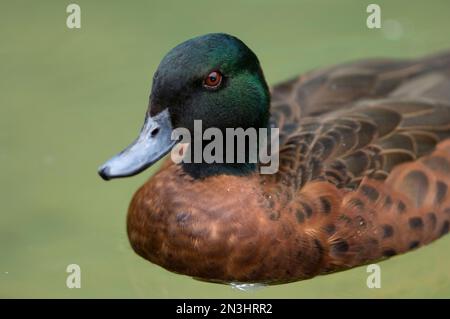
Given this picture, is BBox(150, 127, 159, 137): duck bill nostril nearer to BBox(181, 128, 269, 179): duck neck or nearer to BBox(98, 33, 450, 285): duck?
BBox(98, 33, 450, 285): duck

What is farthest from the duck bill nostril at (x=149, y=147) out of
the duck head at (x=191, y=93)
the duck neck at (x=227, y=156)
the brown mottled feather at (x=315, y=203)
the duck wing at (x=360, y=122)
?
the duck wing at (x=360, y=122)

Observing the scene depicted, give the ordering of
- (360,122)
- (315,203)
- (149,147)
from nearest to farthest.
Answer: (149,147) < (315,203) < (360,122)

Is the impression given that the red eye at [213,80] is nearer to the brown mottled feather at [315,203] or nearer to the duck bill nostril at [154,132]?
the duck bill nostril at [154,132]

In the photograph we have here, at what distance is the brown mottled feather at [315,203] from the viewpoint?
465 centimetres

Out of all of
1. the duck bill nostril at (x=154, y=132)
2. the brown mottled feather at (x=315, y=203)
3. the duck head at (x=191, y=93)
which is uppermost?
the duck head at (x=191, y=93)

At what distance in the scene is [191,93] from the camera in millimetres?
4488

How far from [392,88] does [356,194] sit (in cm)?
105

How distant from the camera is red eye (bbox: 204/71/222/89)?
451cm

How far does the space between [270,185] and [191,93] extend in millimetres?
621

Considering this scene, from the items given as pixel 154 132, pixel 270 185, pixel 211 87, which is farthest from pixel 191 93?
pixel 270 185

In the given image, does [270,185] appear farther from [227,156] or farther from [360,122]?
[360,122]

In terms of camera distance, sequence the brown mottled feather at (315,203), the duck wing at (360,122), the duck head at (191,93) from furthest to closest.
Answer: the duck wing at (360,122) < the brown mottled feather at (315,203) < the duck head at (191,93)

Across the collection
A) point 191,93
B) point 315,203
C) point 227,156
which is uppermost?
point 191,93

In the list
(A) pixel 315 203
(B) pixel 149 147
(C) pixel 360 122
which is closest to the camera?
(B) pixel 149 147
